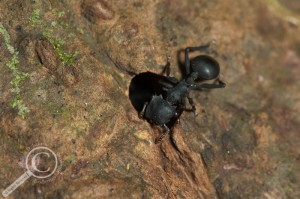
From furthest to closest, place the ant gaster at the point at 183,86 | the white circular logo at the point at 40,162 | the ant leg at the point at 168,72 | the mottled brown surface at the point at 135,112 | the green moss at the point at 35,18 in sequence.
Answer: the ant leg at the point at 168,72 < the ant gaster at the point at 183,86 < the green moss at the point at 35,18 < the mottled brown surface at the point at 135,112 < the white circular logo at the point at 40,162

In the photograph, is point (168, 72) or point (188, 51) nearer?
point (168, 72)

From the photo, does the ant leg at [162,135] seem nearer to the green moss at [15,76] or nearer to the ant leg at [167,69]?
the ant leg at [167,69]

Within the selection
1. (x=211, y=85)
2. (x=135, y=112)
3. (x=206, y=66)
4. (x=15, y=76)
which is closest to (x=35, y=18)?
(x=15, y=76)

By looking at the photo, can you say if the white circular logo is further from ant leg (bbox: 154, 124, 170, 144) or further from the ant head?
the ant head

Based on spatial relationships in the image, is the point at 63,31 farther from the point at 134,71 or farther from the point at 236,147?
the point at 236,147

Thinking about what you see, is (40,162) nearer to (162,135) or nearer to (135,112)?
(135,112)

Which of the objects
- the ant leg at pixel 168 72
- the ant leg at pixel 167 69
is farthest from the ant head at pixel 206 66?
the ant leg at pixel 167 69
